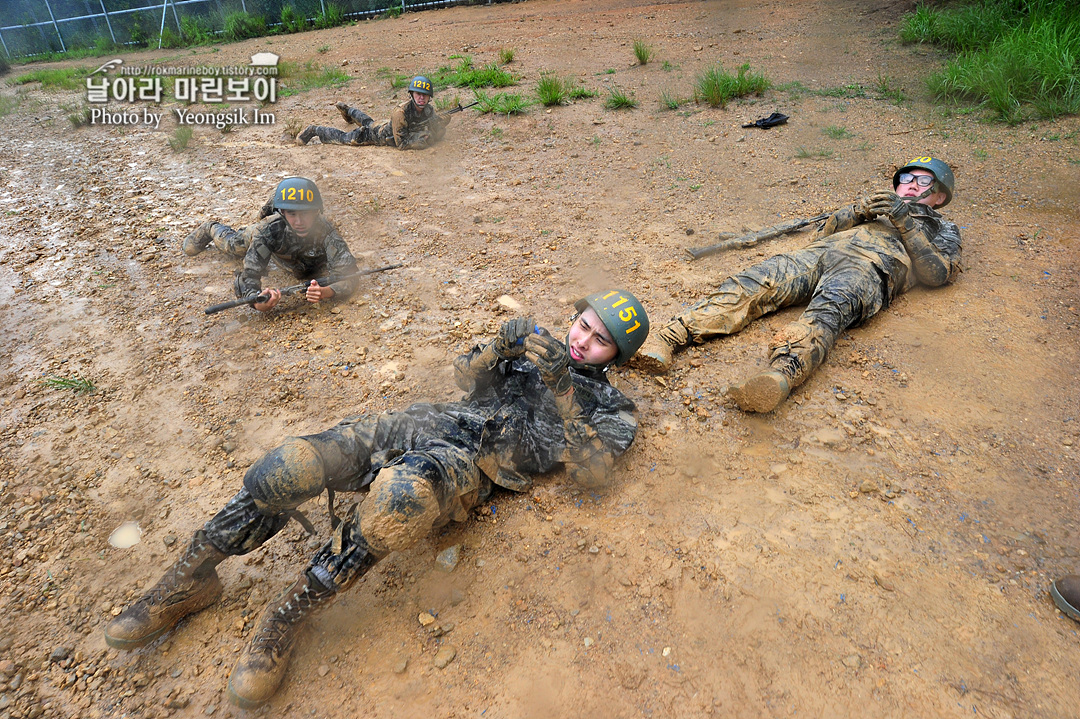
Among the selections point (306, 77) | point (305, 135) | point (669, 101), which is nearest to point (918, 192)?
point (669, 101)

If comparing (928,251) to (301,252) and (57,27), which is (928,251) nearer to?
(301,252)

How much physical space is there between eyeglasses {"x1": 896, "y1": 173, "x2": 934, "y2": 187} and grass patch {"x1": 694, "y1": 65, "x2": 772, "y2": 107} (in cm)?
383

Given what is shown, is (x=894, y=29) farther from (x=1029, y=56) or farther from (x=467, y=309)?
(x=467, y=309)

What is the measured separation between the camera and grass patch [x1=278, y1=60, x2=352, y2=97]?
433 inches

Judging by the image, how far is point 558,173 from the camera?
6.72 meters

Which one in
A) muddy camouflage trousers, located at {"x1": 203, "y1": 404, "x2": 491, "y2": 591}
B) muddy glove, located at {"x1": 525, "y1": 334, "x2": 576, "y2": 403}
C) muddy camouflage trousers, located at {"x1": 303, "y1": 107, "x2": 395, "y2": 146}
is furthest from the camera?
muddy camouflage trousers, located at {"x1": 303, "y1": 107, "x2": 395, "y2": 146}

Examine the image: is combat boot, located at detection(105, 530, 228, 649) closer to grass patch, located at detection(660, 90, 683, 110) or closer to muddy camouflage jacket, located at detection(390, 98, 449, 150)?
muddy camouflage jacket, located at detection(390, 98, 449, 150)

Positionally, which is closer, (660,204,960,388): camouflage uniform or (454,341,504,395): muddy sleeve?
(454,341,504,395): muddy sleeve

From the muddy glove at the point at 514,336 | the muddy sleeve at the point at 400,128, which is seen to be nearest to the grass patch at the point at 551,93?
the muddy sleeve at the point at 400,128

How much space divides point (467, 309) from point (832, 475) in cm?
272

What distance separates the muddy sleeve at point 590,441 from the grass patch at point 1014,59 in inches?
256

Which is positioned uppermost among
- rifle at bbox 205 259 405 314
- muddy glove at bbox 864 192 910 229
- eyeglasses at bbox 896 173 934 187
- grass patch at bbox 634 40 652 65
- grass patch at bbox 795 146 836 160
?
grass patch at bbox 634 40 652 65

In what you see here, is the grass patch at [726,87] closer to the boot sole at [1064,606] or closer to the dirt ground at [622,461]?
the dirt ground at [622,461]

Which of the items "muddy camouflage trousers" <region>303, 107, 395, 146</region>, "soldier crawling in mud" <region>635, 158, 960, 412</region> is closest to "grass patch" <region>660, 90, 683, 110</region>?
"muddy camouflage trousers" <region>303, 107, 395, 146</region>
